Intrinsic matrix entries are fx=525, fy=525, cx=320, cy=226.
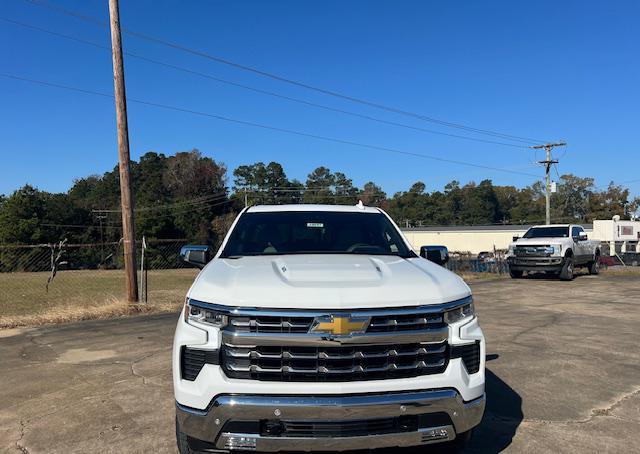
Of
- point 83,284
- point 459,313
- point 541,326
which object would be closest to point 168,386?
point 459,313

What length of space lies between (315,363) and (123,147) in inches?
389

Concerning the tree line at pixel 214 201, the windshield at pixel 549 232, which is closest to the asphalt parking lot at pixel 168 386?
the windshield at pixel 549 232

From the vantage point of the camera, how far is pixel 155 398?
16.8ft

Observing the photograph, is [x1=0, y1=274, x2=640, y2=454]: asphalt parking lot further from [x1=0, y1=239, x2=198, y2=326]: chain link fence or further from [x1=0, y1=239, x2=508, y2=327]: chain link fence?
[x1=0, y1=239, x2=198, y2=326]: chain link fence

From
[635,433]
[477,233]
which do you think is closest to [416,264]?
[635,433]

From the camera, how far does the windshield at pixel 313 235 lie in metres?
4.71

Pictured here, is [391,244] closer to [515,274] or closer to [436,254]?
[436,254]

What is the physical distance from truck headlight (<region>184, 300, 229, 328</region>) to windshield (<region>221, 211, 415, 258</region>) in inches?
50.8

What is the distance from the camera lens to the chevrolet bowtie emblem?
301cm

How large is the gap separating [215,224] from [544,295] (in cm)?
6706

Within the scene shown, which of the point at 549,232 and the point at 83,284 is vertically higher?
the point at 549,232

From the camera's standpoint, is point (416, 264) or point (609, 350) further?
point (609, 350)

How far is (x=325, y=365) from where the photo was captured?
3025 millimetres

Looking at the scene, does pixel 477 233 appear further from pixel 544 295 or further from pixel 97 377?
pixel 97 377
